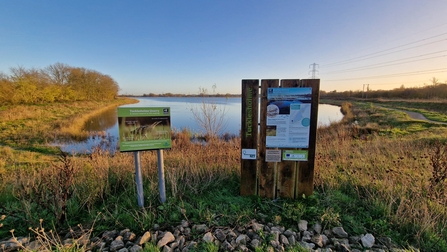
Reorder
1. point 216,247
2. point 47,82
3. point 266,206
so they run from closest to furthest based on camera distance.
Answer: point 216,247 < point 266,206 < point 47,82

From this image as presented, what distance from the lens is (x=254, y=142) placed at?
9.95 ft

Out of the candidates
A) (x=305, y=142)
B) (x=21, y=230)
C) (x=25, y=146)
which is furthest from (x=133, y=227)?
(x=25, y=146)

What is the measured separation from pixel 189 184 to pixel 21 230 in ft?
7.25

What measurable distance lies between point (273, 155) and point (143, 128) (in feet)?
6.66

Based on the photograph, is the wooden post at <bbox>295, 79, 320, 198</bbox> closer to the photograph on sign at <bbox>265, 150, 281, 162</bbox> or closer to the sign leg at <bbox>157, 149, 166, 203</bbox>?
the photograph on sign at <bbox>265, 150, 281, 162</bbox>

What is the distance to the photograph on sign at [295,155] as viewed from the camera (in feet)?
9.87

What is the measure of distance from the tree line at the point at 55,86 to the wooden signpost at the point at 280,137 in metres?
32.5

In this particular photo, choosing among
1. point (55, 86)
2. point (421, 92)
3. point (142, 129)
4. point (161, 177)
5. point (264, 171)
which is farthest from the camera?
point (421, 92)

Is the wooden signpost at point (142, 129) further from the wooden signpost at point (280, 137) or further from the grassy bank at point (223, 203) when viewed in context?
the wooden signpost at point (280, 137)

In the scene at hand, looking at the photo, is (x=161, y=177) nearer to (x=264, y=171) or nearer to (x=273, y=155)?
(x=264, y=171)

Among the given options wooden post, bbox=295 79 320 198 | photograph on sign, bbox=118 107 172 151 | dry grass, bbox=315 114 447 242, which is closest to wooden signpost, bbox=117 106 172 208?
photograph on sign, bbox=118 107 172 151

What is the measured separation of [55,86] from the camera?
3039 cm

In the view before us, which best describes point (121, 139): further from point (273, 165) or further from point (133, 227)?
point (273, 165)

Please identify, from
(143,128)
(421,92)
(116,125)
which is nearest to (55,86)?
(116,125)
